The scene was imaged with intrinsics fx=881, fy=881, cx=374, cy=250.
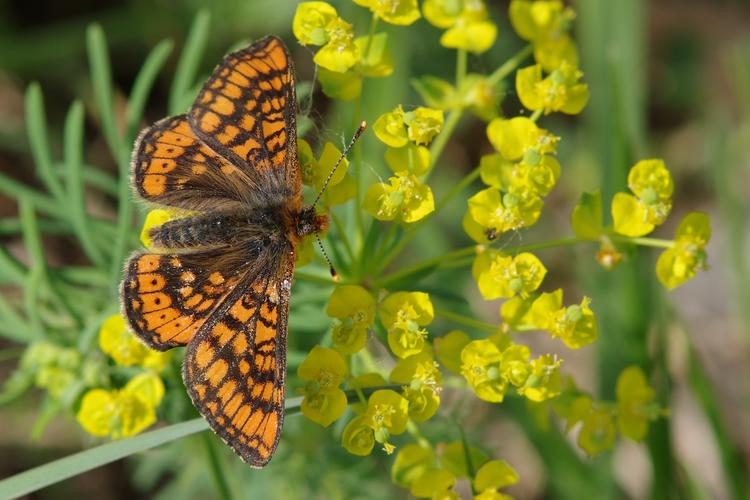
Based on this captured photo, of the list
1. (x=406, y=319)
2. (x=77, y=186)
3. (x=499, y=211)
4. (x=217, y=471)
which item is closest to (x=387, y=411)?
(x=406, y=319)

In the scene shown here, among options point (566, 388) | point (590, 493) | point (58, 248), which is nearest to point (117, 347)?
point (566, 388)

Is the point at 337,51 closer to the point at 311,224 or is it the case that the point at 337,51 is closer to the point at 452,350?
the point at 311,224

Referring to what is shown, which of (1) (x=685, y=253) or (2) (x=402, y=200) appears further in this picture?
(1) (x=685, y=253)

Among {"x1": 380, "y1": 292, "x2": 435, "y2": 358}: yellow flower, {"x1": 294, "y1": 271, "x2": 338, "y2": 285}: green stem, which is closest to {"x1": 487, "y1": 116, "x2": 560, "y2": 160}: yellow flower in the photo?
{"x1": 380, "y1": 292, "x2": 435, "y2": 358}: yellow flower

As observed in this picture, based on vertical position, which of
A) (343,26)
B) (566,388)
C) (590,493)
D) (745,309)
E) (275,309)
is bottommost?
(590,493)

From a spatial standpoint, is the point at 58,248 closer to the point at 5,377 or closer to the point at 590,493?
the point at 5,377
